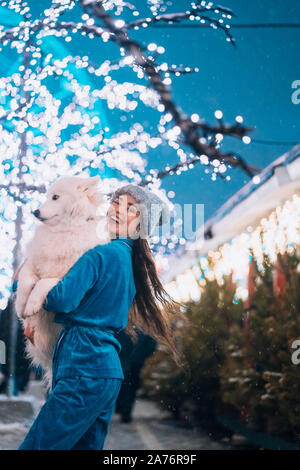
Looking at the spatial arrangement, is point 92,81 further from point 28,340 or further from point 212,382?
point 212,382

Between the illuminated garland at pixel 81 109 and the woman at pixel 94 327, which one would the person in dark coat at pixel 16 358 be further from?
the woman at pixel 94 327

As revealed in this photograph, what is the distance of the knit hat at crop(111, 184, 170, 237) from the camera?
75.9 inches

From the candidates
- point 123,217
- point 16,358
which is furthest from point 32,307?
point 16,358

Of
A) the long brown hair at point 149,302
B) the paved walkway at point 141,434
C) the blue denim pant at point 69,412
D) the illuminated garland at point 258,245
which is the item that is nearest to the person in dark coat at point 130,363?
the paved walkway at point 141,434

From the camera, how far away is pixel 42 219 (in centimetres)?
175

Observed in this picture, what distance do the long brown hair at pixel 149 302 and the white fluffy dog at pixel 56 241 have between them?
0.19m

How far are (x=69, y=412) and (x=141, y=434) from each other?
2.18 meters

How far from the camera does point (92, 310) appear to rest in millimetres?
1677

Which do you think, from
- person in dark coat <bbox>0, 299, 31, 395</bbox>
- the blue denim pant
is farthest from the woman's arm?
person in dark coat <bbox>0, 299, 31, 395</bbox>

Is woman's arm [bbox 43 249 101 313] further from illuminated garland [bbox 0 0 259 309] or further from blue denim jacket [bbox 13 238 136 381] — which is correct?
illuminated garland [bbox 0 0 259 309]

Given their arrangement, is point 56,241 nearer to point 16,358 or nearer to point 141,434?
point 16,358

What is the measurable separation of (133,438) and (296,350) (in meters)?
1.38

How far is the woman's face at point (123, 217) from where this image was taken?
74.8 inches

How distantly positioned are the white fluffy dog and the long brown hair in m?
0.19
